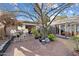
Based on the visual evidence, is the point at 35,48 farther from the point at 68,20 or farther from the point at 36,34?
the point at 68,20

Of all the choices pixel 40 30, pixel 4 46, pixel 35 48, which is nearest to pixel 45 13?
pixel 40 30

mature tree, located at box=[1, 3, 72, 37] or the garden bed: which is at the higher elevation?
mature tree, located at box=[1, 3, 72, 37]

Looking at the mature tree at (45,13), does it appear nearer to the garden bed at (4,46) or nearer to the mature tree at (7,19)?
the mature tree at (7,19)

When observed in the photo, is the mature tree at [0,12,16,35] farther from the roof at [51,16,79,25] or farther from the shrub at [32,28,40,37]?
the roof at [51,16,79,25]

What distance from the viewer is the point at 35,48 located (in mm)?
3477

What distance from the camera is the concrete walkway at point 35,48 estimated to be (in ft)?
11.3

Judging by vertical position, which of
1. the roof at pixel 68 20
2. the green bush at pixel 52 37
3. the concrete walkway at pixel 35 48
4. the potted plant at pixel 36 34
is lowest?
the concrete walkway at pixel 35 48

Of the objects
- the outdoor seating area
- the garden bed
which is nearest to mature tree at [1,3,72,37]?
the outdoor seating area

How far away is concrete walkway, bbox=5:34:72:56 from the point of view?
136 inches

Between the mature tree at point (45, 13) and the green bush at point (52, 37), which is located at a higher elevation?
the mature tree at point (45, 13)

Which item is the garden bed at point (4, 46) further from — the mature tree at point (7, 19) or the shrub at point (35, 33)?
the shrub at point (35, 33)

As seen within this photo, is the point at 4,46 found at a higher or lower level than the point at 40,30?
lower

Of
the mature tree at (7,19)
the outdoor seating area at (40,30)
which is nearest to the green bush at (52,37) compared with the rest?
the outdoor seating area at (40,30)

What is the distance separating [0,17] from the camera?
11.3ft
